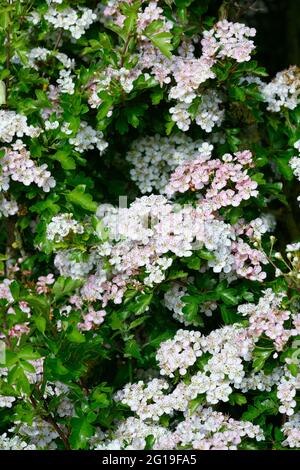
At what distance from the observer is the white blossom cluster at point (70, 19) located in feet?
10.7

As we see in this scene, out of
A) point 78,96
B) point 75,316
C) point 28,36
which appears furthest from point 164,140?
point 75,316

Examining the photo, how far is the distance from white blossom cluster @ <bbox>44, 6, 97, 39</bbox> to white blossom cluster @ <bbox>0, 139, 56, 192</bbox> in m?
0.54

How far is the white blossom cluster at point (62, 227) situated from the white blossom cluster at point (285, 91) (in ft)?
3.25

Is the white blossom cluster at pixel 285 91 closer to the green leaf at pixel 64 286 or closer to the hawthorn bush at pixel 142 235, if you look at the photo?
the hawthorn bush at pixel 142 235

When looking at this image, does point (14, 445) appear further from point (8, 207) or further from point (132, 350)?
point (8, 207)

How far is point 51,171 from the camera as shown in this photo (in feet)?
10.4

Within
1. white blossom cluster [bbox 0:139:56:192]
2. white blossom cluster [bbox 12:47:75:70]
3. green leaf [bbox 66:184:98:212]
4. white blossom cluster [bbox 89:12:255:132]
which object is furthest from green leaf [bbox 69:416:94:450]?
white blossom cluster [bbox 12:47:75:70]

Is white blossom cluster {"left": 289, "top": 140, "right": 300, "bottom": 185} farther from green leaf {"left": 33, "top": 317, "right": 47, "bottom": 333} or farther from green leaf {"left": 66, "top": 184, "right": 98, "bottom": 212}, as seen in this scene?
green leaf {"left": 33, "top": 317, "right": 47, "bottom": 333}

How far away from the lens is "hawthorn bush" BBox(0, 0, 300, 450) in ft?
9.11

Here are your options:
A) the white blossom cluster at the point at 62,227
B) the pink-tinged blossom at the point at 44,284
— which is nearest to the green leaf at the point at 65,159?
the white blossom cluster at the point at 62,227

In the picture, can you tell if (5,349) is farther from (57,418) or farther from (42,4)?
(42,4)

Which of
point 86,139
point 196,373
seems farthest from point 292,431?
point 86,139

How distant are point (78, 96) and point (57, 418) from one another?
1.24 meters

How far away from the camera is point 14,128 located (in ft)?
10.1
